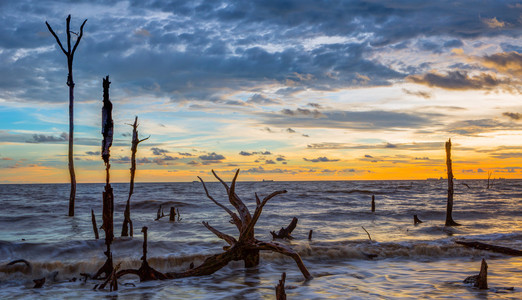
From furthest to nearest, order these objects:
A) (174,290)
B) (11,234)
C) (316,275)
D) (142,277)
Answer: (11,234) → (316,275) → (174,290) → (142,277)

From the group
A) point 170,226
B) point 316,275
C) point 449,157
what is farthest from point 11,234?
point 449,157

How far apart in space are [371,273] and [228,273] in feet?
13.0

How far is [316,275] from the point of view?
11023 mm

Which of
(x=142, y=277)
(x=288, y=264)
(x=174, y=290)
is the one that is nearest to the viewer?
(x=142, y=277)

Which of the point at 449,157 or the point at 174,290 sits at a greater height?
the point at 449,157

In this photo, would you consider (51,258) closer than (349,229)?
Yes

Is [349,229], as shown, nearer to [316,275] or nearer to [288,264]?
[288,264]

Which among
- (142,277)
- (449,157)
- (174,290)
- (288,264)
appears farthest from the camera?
(449,157)

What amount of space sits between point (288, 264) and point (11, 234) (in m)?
14.8

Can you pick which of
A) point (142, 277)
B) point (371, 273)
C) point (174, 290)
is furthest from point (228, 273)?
point (371, 273)

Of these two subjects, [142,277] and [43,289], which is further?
[43,289]

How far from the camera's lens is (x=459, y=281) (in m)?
9.88

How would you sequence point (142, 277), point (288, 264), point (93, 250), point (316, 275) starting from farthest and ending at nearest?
point (93, 250) < point (288, 264) < point (316, 275) < point (142, 277)

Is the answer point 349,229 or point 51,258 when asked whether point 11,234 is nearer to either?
point 51,258
